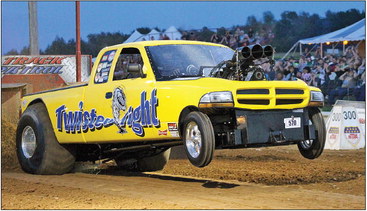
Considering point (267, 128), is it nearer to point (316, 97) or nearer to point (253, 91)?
point (253, 91)

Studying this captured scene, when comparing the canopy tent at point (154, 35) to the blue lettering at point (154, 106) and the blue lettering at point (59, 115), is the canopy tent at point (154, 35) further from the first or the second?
the blue lettering at point (154, 106)

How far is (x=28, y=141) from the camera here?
35.2ft

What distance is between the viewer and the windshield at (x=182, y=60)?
8.54m

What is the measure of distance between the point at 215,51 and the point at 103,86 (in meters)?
1.64

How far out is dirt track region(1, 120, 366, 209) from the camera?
Answer: 23.5 feet

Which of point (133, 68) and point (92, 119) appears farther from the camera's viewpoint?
point (92, 119)

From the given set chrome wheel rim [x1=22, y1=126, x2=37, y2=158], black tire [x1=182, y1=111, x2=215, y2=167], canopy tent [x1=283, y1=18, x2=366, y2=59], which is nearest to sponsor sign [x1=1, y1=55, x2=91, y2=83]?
chrome wheel rim [x1=22, y1=126, x2=37, y2=158]

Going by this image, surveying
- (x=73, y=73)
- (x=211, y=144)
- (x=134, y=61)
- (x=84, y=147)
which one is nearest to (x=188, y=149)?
(x=211, y=144)

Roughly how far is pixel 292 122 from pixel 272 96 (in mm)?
469

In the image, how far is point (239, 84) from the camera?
25.4 feet

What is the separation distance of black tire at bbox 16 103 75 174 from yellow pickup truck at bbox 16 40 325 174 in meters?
0.02

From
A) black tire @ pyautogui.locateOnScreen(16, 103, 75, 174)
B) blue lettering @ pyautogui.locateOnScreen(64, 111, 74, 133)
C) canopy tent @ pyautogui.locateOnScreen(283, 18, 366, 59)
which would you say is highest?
canopy tent @ pyautogui.locateOnScreen(283, 18, 366, 59)

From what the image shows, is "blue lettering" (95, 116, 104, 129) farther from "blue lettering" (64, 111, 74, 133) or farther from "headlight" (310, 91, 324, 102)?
"headlight" (310, 91, 324, 102)

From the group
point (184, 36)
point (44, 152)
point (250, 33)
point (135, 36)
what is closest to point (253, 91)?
point (44, 152)
